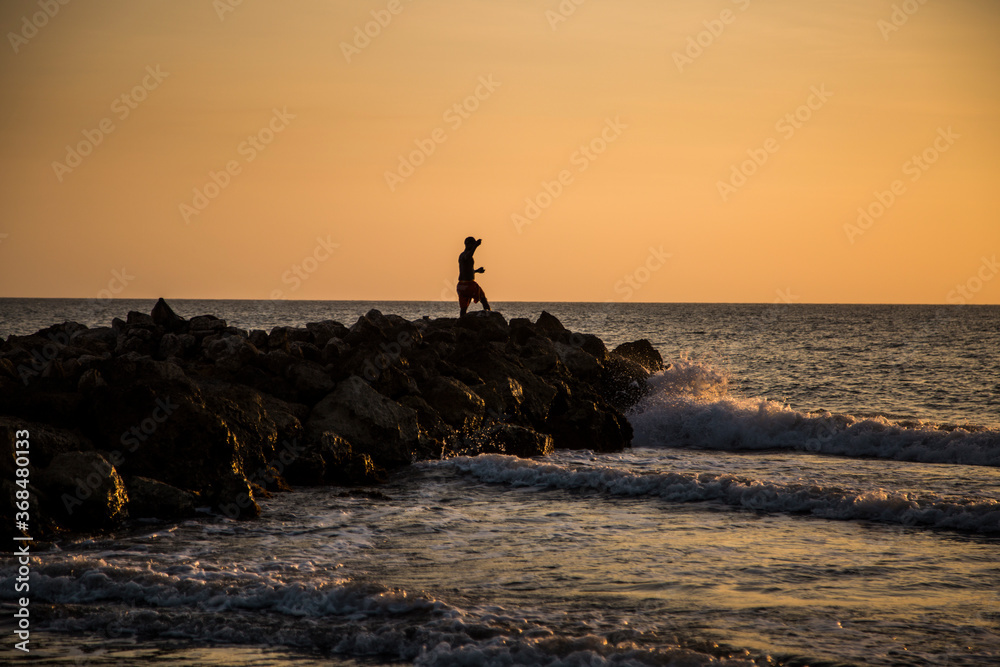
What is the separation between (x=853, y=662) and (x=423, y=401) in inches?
406

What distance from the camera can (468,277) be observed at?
20656 mm

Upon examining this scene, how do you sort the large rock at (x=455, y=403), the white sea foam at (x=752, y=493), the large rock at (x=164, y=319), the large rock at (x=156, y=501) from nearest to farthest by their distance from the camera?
the large rock at (x=156, y=501)
the white sea foam at (x=752, y=493)
the large rock at (x=455, y=403)
the large rock at (x=164, y=319)

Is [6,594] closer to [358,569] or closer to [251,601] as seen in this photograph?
[251,601]

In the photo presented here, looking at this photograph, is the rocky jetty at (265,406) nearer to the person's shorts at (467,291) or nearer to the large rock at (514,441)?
the large rock at (514,441)

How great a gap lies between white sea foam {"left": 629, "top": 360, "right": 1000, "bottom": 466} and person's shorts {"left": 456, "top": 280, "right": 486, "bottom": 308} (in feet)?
16.1

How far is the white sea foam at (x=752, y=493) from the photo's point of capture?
11031 mm

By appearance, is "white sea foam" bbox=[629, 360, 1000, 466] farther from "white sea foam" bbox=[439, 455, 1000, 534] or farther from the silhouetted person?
"white sea foam" bbox=[439, 455, 1000, 534]

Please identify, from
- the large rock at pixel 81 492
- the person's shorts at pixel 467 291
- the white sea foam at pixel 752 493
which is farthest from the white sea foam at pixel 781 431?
the large rock at pixel 81 492

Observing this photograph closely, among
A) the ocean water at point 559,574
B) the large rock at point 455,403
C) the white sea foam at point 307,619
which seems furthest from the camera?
the large rock at point 455,403

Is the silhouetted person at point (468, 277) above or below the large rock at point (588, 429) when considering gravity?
above

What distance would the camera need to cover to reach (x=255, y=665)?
6.33 meters

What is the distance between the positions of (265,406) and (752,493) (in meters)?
7.73

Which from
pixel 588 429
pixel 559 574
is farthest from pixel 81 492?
pixel 588 429

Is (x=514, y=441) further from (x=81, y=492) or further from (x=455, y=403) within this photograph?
(x=81, y=492)
